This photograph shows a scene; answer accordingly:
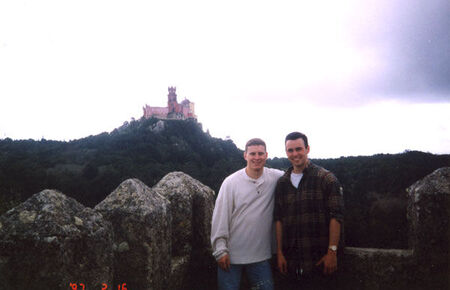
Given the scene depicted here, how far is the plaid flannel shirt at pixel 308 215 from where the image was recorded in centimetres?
270

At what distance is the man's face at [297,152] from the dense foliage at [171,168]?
1.73m

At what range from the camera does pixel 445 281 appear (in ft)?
8.55

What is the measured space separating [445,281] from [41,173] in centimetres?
2908

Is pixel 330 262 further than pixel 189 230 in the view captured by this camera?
No

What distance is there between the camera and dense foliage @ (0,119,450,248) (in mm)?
9036

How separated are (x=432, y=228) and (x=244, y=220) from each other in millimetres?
1589

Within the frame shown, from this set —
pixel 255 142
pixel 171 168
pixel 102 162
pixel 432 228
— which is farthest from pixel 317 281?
pixel 102 162

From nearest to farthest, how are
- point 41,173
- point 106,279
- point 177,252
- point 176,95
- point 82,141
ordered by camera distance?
point 106,279 → point 177,252 → point 41,173 → point 82,141 → point 176,95

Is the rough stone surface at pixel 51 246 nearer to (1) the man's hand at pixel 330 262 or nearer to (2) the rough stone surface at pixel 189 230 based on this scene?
(2) the rough stone surface at pixel 189 230

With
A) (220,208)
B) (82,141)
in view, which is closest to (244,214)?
(220,208)

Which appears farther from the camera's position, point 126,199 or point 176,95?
point 176,95

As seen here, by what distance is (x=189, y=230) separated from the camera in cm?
323

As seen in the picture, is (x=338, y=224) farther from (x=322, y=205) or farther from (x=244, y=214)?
(x=244, y=214)

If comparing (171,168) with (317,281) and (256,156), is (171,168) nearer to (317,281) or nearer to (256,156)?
(256,156)
